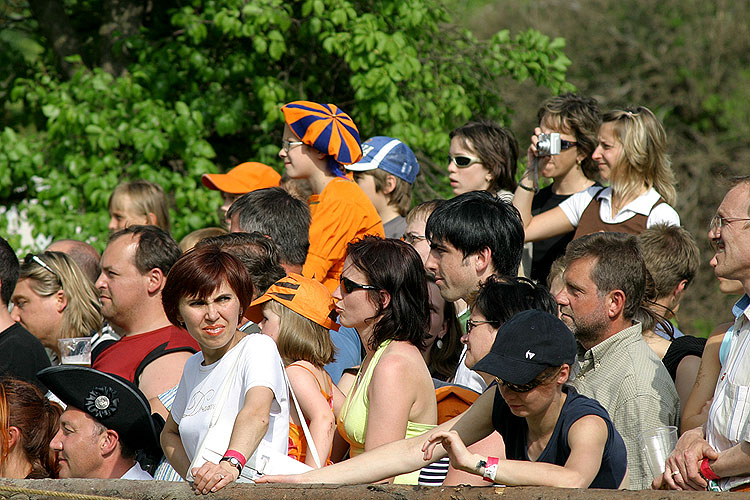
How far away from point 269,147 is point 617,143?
403 centimetres

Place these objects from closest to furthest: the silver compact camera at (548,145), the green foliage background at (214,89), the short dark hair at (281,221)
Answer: the short dark hair at (281,221)
the silver compact camera at (548,145)
the green foliage background at (214,89)

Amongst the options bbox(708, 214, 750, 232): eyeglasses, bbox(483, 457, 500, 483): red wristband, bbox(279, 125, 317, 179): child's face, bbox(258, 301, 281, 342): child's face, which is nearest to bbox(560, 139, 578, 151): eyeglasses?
bbox(279, 125, 317, 179): child's face

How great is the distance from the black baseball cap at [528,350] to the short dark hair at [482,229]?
1.13 meters

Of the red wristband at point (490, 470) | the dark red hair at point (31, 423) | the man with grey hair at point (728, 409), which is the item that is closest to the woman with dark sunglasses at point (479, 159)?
the man with grey hair at point (728, 409)

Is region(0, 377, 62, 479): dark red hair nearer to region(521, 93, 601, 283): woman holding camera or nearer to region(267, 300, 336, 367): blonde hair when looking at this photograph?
region(267, 300, 336, 367): blonde hair

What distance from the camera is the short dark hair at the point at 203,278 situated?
3.30 meters

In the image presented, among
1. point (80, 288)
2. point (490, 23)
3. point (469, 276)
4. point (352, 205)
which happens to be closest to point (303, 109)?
point (352, 205)

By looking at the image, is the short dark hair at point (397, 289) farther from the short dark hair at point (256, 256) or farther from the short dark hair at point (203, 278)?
the short dark hair at point (256, 256)

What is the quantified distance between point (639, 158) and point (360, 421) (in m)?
2.40

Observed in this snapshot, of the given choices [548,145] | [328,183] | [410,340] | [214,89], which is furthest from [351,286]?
[214,89]

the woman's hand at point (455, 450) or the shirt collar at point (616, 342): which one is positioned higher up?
the woman's hand at point (455, 450)

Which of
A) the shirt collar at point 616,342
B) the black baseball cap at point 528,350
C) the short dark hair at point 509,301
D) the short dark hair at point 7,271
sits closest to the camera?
the black baseball cap at point 528,350

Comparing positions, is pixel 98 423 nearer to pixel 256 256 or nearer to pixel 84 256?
pixel 256 256

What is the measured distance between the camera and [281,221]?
476cm
